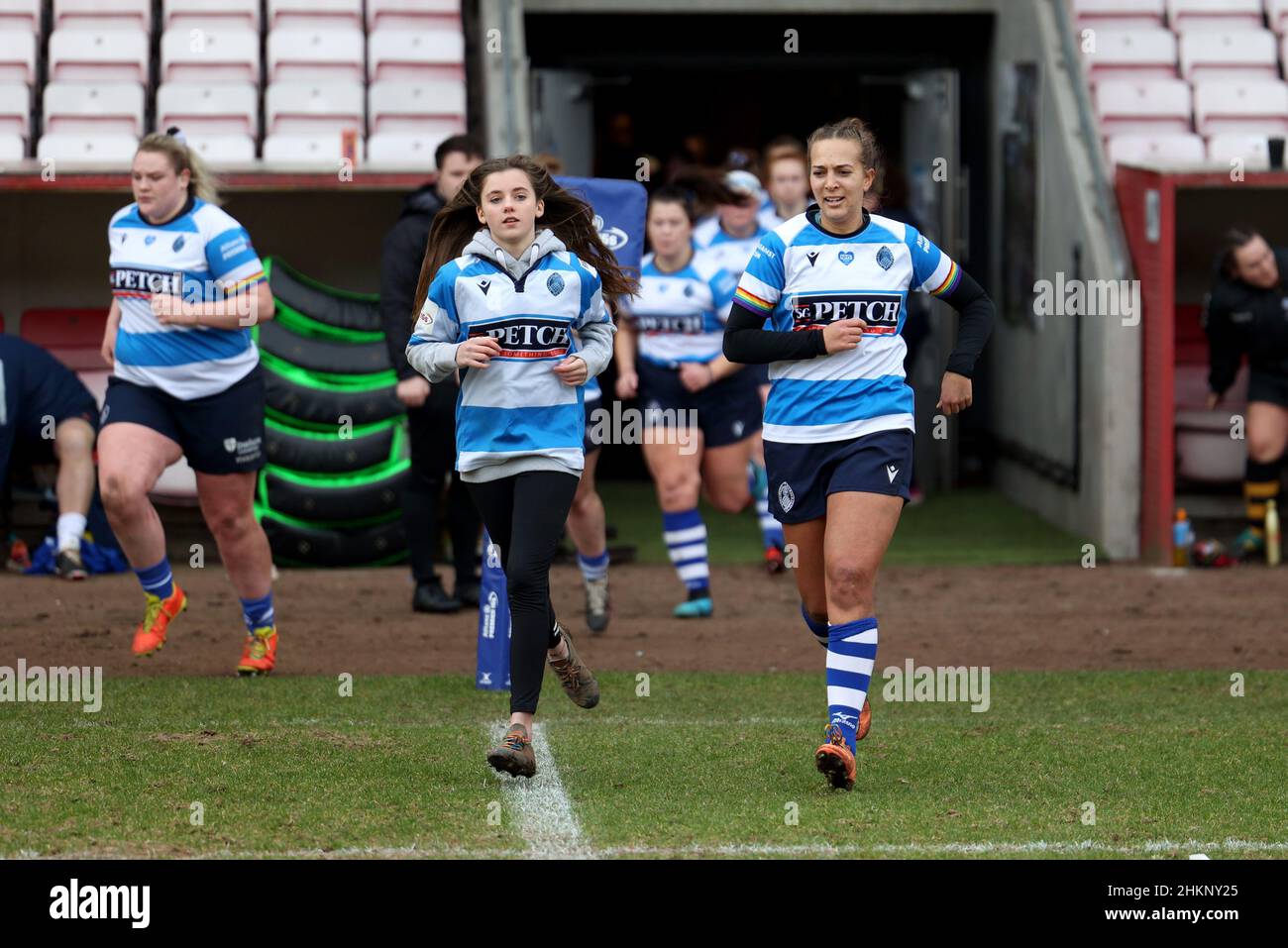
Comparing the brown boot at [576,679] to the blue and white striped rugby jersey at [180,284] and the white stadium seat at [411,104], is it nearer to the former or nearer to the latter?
the blue and white striped rugby jersey at [180,284]

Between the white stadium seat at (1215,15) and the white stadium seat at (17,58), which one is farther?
the white stadium seat at (1215,15)

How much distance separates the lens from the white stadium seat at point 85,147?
12.6m

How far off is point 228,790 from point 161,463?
7.06 ft

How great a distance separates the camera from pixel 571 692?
685 cm

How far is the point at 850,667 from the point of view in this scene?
6246 mm

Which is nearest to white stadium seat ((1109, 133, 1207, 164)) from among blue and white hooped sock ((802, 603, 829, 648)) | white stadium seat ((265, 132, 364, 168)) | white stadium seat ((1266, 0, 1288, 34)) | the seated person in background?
white stadium seat ((1266, 0, 1288, 34))

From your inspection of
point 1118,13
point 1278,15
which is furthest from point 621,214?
point 1278,15

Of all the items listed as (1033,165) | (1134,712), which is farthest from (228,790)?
(1033,165)

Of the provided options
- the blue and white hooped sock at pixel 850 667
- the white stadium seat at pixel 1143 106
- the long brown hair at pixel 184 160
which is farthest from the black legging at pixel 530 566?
the white stadium seat at pixel 1143 106

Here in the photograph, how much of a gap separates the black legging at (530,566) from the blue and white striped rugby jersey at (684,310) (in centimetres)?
368

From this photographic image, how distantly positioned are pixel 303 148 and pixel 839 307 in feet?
23.9

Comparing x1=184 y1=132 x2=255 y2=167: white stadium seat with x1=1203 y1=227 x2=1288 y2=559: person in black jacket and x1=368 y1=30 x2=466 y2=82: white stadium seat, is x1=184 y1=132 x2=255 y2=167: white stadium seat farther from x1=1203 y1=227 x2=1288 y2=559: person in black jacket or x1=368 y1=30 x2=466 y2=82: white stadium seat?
x1=1203 y1=227 x2=1288 y2=559: person in black jacket
